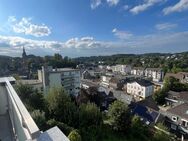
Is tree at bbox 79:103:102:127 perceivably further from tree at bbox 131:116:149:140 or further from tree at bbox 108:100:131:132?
tree at bbox 131:116:149:140

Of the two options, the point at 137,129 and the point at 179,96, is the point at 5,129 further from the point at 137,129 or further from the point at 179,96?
the point at 179,96

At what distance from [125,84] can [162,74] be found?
17706mm

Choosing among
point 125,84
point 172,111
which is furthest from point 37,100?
point 125,84

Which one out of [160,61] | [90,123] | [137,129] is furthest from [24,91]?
[160,61]

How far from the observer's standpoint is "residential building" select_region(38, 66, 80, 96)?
24.6 meters

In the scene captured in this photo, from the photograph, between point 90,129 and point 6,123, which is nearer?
point 6,123

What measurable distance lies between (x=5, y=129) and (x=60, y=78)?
75.9ft

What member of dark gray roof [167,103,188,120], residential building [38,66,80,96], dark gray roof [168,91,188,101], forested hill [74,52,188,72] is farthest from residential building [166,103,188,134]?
forested hill [74,52,188,72]

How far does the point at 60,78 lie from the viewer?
26.9 meters

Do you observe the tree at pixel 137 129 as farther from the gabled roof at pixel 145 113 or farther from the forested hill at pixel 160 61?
the forested hill at pixel 160 61

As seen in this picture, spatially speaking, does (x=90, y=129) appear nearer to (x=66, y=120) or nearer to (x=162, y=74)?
(x=66, y=120)

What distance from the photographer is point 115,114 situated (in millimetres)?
15539

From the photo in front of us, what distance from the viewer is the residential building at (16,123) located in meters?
1.99

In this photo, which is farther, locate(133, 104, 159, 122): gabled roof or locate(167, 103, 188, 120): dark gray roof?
locate(133, 104, 159, 122): gabled roof
